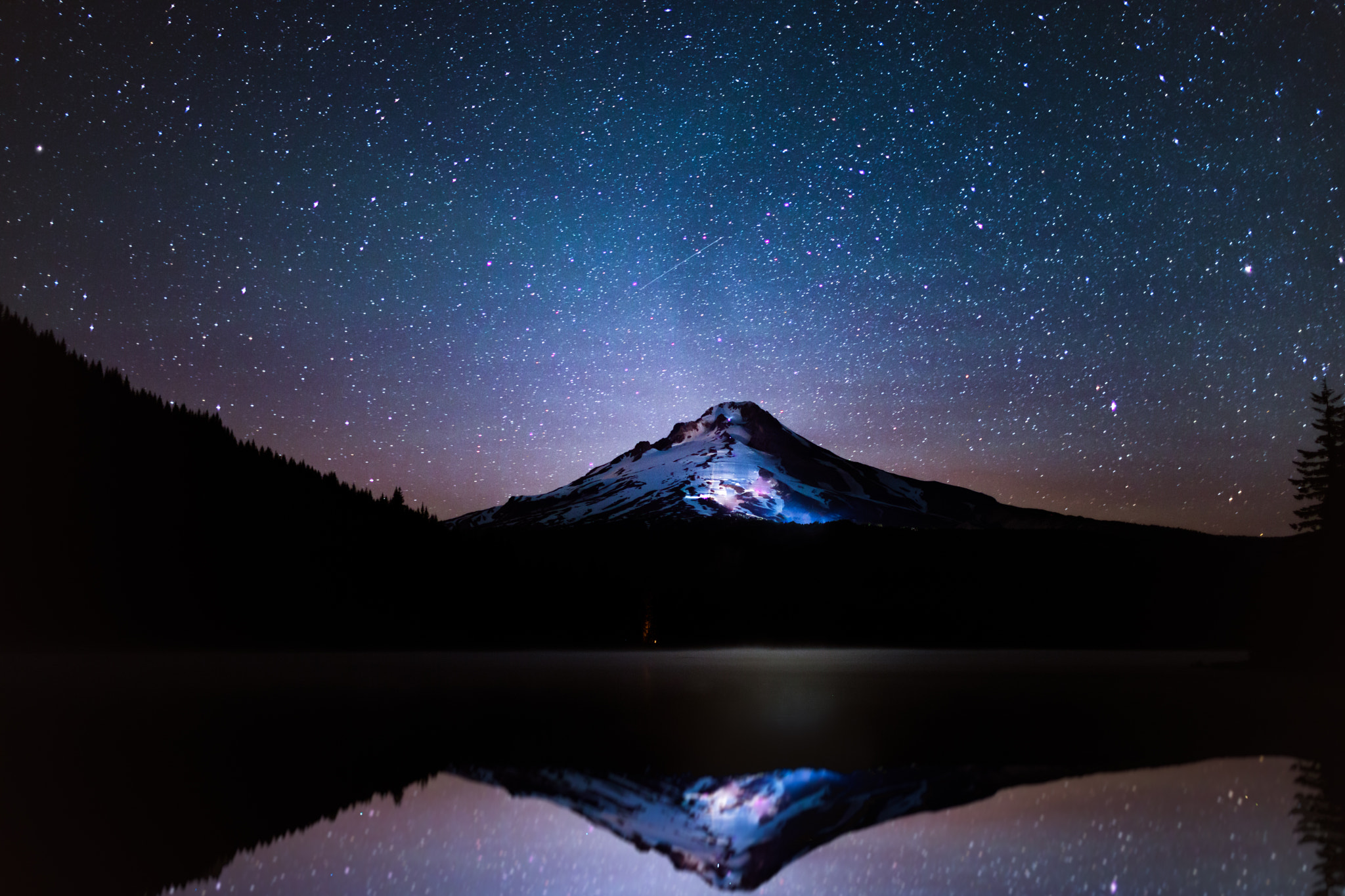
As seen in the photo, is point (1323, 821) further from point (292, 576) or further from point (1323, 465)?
point (292, 576)

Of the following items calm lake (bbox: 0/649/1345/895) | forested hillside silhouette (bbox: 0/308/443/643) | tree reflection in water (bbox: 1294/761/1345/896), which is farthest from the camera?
forested hillside silhouette (bbox: 0/308/443/643)

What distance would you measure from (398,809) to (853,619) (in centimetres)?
13246

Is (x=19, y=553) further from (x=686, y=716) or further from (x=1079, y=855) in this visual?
(x=1079, y=855)

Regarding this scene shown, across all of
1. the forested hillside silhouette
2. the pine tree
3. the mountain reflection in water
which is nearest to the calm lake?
the mountain reflection in water

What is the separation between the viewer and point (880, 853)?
25.9 ft

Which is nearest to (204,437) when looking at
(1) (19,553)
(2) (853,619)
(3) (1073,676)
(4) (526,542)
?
(1) (19,553)

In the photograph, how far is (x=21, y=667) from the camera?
38875 millimetres

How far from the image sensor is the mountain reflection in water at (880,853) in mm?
7016

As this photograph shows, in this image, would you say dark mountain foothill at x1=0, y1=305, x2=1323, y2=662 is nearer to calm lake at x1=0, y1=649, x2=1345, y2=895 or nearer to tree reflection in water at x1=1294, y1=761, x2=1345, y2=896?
calm lake at x1=0, y1=649, x2=1345, y2=895

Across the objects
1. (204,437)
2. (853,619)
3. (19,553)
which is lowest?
(853,619)

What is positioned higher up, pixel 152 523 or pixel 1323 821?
pixel 152 523

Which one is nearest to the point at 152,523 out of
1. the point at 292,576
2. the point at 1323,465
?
the point at 292,576

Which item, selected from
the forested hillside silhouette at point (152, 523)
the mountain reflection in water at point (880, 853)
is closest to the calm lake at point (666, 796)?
the mountain reflection in water at point (880, 853)

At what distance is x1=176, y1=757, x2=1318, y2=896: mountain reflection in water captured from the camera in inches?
276
